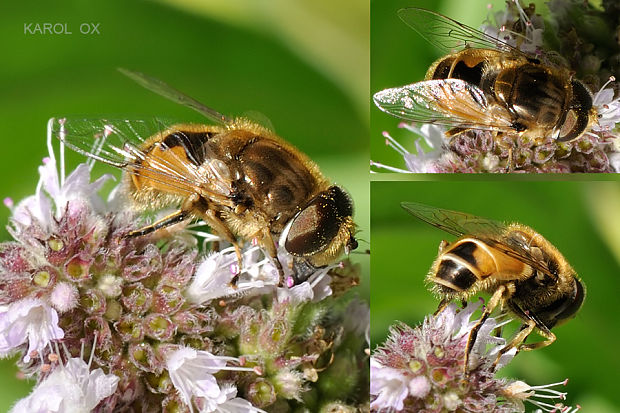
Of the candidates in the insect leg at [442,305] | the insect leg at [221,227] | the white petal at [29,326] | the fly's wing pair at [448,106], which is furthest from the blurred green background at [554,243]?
the white petal at [29,326]

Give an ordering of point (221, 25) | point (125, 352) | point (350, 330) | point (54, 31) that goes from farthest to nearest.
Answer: point (221, 25)
point (54, 31)
point (350, 330)
point (125, 352)

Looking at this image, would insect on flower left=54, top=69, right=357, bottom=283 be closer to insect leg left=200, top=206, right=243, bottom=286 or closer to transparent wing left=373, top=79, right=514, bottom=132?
insect leg left=200, top=206, right=243, bottom=286

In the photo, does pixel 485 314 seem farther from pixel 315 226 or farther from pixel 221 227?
pixel 221 227

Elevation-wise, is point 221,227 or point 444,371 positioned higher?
point 221,227

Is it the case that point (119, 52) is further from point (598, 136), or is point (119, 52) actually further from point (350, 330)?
point (598, 136)

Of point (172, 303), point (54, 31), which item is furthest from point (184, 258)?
point (54, 31)

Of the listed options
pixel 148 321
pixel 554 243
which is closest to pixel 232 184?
pixel 148 321
